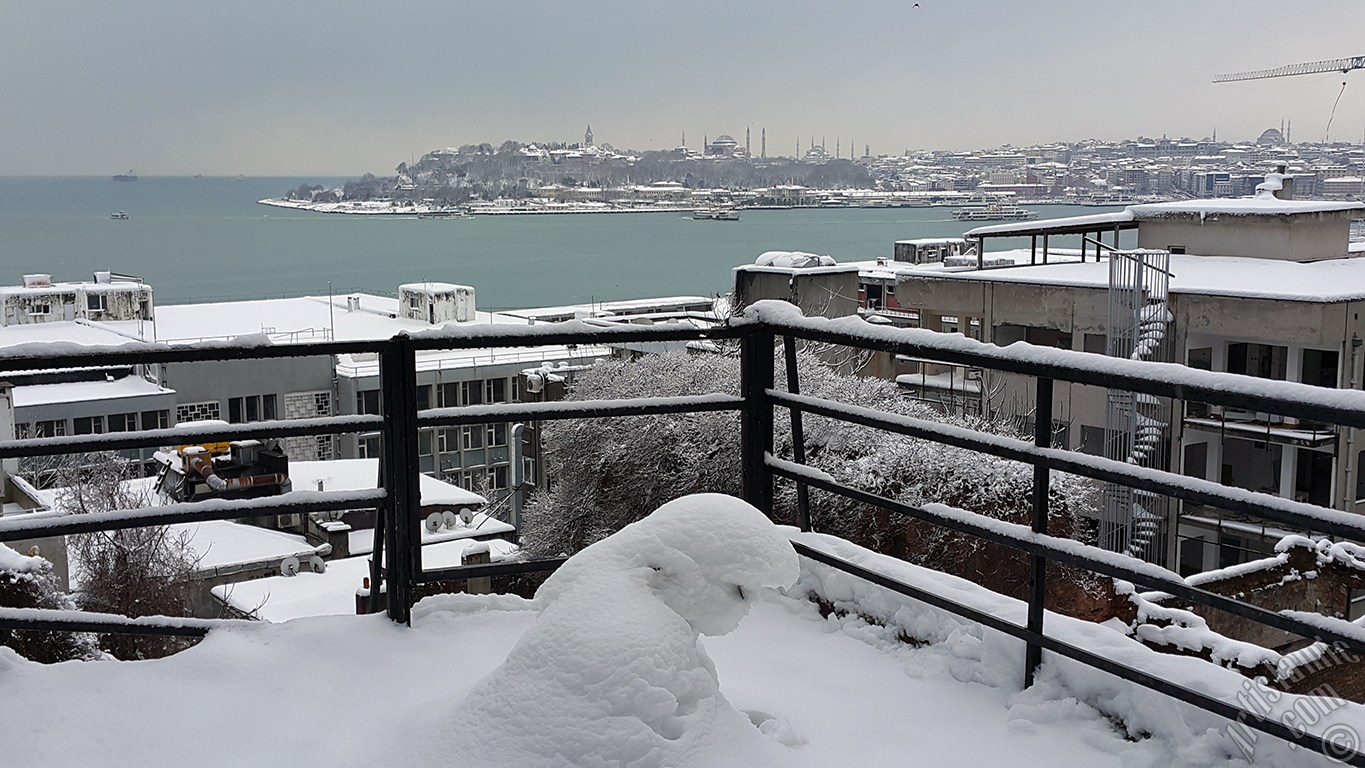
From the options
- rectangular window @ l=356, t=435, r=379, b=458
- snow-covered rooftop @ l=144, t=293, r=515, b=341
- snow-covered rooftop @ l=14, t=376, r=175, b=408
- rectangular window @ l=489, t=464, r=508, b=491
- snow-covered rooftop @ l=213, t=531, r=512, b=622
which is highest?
snow-covered rooftop @ l=144, t=293, r=515, b=341

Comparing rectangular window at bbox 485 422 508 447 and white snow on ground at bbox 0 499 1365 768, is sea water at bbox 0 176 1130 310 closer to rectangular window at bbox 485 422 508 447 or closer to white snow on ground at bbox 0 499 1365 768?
rectangular window at bbox 485 422 508 447

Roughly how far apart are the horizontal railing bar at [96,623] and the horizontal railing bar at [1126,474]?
2149 millimetres

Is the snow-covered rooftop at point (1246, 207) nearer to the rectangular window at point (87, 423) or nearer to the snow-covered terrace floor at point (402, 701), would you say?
the snow-covered terrace floor at point (402, 701)

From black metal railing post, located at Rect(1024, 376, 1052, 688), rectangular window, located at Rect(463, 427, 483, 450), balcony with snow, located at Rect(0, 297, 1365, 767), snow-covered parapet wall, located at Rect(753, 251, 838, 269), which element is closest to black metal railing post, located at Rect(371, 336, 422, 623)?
balcony with snow, located at Rect(0, 297, 1365, 767)

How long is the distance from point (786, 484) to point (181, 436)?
11875 millimetres

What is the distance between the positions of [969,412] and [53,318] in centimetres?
5582

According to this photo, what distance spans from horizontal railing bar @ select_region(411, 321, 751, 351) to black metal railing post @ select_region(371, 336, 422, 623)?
0.34 ft

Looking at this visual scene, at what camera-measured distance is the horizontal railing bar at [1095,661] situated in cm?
278

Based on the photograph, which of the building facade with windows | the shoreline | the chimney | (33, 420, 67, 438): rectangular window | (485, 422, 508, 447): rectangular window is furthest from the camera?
the shoreline

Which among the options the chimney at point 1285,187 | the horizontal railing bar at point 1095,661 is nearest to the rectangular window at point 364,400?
the chimney at point 1285,187

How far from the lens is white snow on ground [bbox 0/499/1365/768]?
9.68ft

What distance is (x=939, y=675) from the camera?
377 centimetres

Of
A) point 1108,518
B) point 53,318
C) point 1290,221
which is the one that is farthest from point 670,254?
point 1108,518

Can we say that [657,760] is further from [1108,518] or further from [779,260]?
[779,260]
